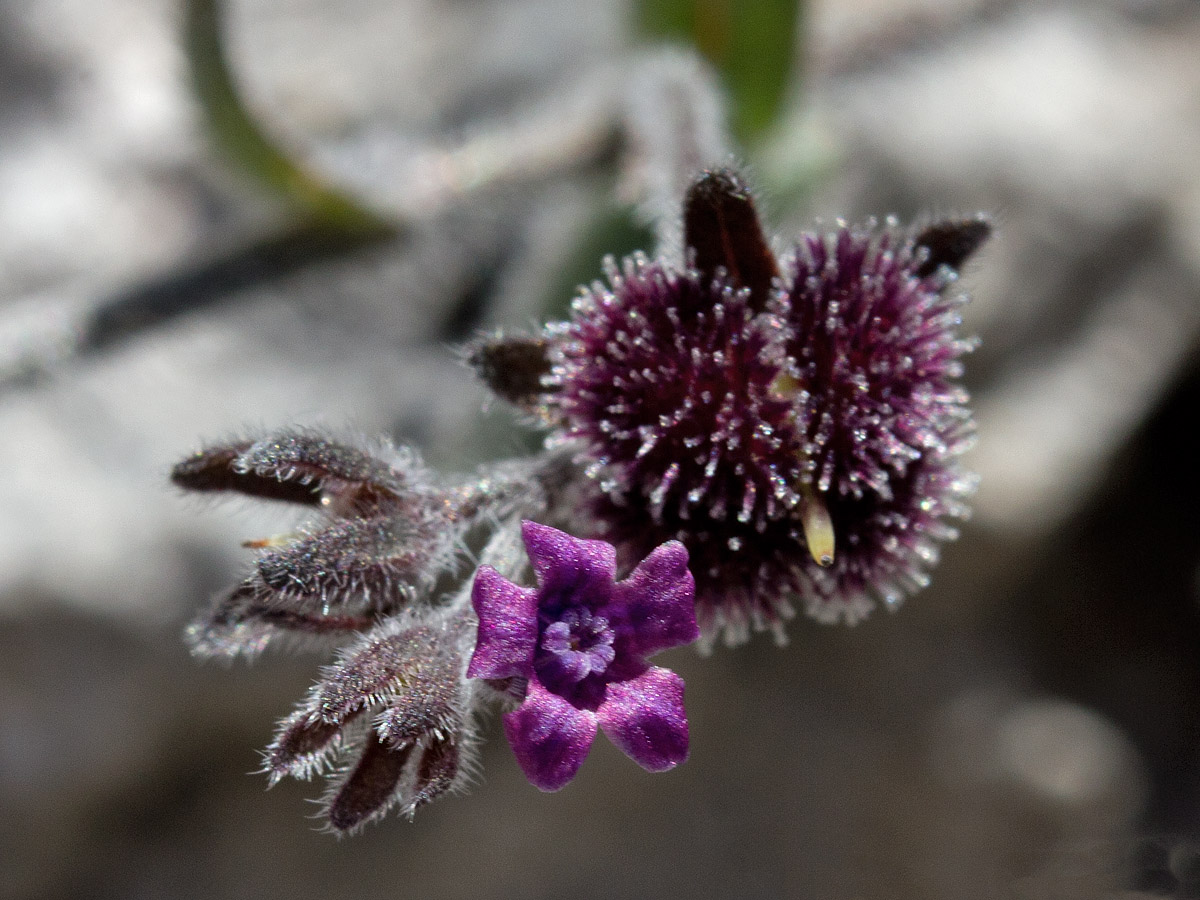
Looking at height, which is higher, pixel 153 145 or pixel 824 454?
pixel 153 145

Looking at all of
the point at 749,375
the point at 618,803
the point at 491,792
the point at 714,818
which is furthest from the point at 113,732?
the point at 749,375

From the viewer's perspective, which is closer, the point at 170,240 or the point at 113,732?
the point at 113,732

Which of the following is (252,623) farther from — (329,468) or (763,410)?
(763,410)

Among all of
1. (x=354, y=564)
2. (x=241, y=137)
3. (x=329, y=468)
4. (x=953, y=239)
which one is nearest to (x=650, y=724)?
(x=354, y=564)

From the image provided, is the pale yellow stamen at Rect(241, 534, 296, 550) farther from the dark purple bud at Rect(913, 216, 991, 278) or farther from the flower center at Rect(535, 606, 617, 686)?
the dark purple bud at Rect(913, 216, 991, 278)

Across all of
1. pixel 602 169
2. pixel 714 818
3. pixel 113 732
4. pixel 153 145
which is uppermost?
pixel 153 145

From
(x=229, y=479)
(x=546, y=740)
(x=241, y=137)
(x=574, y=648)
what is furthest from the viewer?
(x=241, y=137)

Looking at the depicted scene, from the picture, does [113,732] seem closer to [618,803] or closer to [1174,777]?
[618,803]
